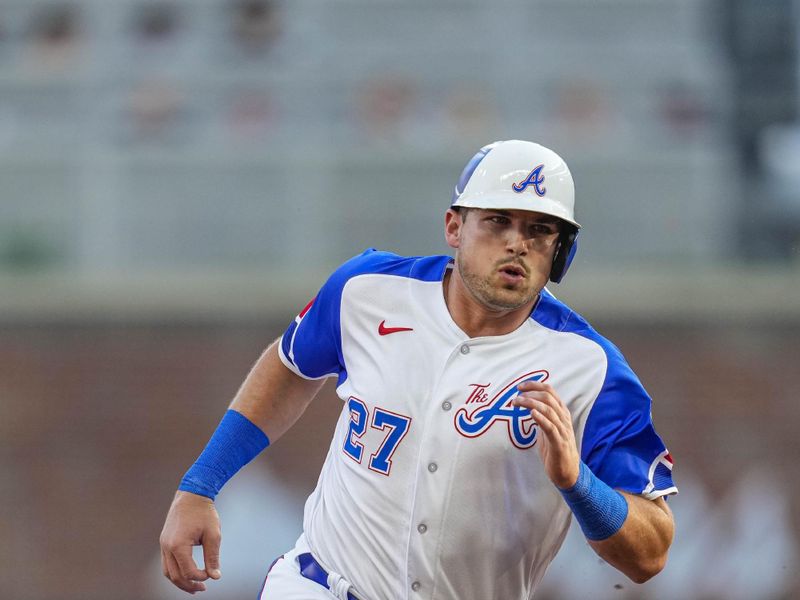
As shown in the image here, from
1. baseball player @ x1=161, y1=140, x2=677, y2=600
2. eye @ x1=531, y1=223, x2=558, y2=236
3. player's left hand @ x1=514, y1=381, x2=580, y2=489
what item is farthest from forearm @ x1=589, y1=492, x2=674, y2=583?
eye @ x1=531, y1=223, x2=558, y2=236

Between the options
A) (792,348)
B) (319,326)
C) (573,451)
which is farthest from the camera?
(792,348)

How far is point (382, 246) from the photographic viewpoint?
38.9ft

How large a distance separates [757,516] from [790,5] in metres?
4.33

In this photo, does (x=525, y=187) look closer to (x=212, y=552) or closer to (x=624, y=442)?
(x=624, y=442)

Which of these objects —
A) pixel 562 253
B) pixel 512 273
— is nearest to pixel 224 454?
pixel 512 273

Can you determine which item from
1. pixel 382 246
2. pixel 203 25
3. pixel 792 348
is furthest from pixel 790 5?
pixel 203 25

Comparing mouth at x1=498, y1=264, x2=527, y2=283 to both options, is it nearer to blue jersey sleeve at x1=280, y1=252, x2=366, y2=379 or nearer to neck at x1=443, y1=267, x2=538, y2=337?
neck at x1=443, y1=267, x2=538, y2=337

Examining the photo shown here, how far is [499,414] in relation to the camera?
4.23 m

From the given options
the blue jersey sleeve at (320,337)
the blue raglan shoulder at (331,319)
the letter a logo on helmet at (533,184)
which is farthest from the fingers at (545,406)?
the blue jersey sleeve at (320,337)

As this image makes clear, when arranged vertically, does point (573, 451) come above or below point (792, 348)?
above

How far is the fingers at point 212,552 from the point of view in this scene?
173 inches

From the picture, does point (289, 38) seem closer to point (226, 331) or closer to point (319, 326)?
point (226, 331)

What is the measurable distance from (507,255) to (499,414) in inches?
18.6

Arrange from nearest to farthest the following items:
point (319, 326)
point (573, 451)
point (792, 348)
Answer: point (573, 451) → point (319, 326) → point (792, 348)
